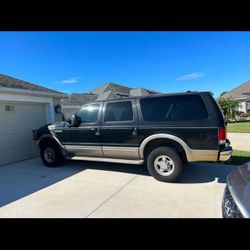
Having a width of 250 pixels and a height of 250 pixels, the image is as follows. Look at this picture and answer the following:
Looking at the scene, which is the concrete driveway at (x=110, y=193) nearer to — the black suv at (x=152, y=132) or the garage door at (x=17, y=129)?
the black suv at (x=152, y=132)

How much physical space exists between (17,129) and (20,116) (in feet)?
1.83

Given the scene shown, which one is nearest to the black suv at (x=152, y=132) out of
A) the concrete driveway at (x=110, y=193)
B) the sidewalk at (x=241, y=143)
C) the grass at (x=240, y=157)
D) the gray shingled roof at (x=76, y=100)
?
the concrete driveway at (x=110, y=193)

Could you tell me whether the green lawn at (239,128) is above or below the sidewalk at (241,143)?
above

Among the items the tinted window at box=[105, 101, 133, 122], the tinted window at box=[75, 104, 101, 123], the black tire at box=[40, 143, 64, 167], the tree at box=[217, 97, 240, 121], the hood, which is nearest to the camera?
the hood

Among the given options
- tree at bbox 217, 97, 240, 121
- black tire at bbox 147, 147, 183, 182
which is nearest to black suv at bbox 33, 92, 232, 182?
black tire at bbox 147, 147, 183, 182

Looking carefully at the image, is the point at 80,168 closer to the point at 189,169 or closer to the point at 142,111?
the point at 142,111

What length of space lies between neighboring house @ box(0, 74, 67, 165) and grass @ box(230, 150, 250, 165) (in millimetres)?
7793

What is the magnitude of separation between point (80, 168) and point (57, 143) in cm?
112

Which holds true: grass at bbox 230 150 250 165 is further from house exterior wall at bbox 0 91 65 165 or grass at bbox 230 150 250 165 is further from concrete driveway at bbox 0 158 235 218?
house exterior wall at bbox 0 91 65 165

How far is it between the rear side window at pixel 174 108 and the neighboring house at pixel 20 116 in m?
5.42

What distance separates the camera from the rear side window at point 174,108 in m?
4.45

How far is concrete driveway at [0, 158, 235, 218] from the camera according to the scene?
Answer: 135 inches

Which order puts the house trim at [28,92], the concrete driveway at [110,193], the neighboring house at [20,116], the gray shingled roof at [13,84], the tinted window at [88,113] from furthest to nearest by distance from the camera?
the gray shingled roof at [13,84] → the neighboring house at [20,116] → the house trim at [28,92] → the tinted window at [88,113] → the concrete driveway at [110,193]
